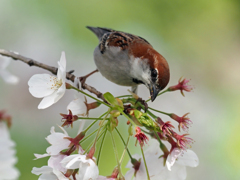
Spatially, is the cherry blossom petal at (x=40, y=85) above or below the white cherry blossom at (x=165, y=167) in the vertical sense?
above

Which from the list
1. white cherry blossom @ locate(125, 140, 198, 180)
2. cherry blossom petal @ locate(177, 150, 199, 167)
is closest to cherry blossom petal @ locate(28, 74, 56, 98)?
white cherry blossom @ locate(125, 140, 198, 180)

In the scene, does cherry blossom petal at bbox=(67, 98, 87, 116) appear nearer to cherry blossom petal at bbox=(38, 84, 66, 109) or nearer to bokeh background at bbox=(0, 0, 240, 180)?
cherry blossom petal at bbox=(38, 84, 66, 109)

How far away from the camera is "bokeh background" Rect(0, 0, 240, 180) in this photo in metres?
3.21

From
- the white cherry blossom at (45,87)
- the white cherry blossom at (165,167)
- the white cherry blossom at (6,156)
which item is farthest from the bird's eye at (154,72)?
the white cherry blossom at (6,156)

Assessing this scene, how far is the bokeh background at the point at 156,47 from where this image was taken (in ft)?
10.5

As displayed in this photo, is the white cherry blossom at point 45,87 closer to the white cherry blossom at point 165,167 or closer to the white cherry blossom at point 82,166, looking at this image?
the white cherry blossom at point 82,166

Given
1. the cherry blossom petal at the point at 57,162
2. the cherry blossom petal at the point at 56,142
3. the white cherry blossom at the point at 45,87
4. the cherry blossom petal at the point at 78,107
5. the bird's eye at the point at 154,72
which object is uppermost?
the bird's eye at the point at 154,72

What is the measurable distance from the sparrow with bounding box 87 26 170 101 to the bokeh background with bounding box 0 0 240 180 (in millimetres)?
1146

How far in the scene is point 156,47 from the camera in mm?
3951

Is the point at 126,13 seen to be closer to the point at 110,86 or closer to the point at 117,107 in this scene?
the point at 110,86

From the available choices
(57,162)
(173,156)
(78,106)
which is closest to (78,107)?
(78,106)

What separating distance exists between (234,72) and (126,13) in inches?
83.9

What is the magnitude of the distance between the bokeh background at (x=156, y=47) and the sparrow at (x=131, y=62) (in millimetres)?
1146

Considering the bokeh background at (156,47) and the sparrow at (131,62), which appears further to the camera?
the bokeh background at (156,47)
